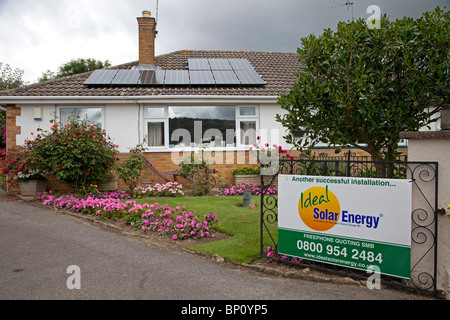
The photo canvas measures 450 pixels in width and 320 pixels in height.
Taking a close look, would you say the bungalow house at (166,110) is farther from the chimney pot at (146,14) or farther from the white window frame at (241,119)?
the chimney pot at (146,14)

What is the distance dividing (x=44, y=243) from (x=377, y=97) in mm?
5806

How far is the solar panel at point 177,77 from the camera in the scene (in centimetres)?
1318

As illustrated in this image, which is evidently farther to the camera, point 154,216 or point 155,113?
point 155,113

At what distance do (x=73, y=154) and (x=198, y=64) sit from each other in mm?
7771

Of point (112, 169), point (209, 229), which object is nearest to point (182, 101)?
point (112, 169)

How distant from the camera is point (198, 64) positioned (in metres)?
Answer: 15.5

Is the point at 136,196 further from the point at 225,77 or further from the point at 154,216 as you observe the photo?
the point at 225,77

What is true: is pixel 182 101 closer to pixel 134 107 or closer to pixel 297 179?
pixel 134 107

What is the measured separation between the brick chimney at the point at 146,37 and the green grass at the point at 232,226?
26.0ft

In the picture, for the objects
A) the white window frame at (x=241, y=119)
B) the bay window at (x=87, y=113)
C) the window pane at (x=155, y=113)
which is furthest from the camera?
the white window frame at (x=241, y=119)

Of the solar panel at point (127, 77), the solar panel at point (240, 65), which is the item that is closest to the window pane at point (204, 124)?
the solar panel at point (127, 77)

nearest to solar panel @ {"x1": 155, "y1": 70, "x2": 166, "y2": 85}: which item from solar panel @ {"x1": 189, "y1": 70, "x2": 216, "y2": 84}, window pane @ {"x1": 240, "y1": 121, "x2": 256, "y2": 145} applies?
solar panel @ {"x1": 189, "y1": 70, "x2": 216, "y2": 84}

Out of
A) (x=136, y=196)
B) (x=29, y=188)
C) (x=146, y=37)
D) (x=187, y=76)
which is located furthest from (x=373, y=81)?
(x=146, y=37)

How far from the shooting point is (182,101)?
480 inches
